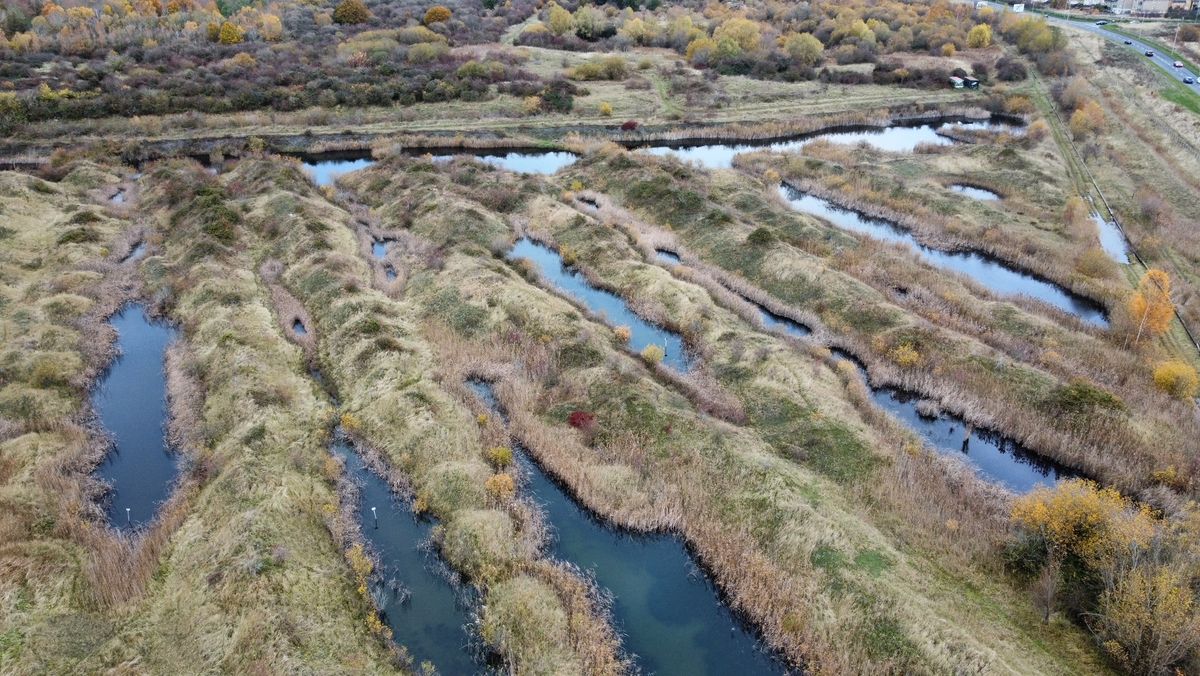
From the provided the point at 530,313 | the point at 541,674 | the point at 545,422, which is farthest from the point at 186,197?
the point at 541,674

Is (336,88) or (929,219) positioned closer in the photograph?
(929,219)

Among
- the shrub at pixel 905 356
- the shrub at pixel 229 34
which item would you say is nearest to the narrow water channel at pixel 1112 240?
the shrub at pixel 905 356

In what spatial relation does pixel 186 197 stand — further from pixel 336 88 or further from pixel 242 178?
pixel 336 88

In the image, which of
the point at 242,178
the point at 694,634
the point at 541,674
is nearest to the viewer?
the point at 541,674

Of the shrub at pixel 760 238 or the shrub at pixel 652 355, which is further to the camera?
the shrub at pixel 760 238

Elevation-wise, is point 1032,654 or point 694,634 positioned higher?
point 1032,654

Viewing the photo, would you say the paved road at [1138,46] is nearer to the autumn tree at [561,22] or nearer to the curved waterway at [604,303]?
the curved waterway at [604,303]

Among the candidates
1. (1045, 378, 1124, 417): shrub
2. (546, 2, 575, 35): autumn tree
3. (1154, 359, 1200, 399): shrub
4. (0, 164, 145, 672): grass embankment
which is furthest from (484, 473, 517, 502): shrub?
(546, 2, 575, 35): autumn tree
